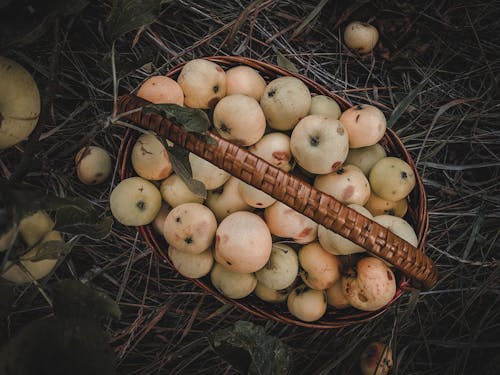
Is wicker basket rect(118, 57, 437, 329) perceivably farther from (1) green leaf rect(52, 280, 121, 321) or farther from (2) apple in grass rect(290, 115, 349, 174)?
(1) green leaf rect(52, 280, 121, 321)

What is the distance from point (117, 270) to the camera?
5.22ft

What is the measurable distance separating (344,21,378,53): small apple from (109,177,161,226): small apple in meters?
1.06

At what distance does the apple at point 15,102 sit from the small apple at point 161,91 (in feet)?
1.08

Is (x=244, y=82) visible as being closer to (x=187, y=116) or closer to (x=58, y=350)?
(x=187, y=116)

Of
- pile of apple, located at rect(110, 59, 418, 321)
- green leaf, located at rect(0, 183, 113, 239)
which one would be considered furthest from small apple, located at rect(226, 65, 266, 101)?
green leaf, located at rect(0, 183, 113, 239)

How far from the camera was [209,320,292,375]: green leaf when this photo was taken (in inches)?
35.3

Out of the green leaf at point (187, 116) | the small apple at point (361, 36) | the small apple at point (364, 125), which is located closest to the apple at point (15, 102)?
the green leaf at point (187, 116)

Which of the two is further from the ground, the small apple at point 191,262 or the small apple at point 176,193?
the small apple at point 176,193

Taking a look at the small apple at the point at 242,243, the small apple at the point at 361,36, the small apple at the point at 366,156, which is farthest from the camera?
the small apple at the point at 361,36

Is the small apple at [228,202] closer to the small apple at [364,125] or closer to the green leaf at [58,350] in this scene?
the small apple at [364,125]

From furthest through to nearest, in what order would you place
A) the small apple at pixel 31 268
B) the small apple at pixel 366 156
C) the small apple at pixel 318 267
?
1. the small apple at pixel 366 156
2. the small apple at pixel 318 267
3. the small apple at pixel 31 268

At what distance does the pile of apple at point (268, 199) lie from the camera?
3.92ft

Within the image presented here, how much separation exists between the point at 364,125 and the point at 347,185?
196 millimetres

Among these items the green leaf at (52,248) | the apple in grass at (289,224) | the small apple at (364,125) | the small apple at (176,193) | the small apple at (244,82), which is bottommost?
the small apple at (176,193)
